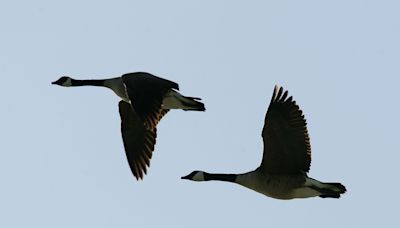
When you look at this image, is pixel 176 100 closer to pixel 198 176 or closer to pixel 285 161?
pixel 198 176

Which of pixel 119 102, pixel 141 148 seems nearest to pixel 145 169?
pixel 141 148

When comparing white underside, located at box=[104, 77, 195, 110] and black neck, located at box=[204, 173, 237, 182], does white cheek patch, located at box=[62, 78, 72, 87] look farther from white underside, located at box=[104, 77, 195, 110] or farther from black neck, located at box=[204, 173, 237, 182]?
black neck, located at box=[204, 173, 237, 182]

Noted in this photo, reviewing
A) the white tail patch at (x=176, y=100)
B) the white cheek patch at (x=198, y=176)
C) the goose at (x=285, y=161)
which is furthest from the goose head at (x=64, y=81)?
the goose at (x=285, y=161)

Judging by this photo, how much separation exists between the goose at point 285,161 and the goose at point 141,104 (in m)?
1.62

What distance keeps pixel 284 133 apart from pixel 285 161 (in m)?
0.58

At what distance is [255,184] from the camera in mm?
14508

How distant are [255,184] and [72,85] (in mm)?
5253

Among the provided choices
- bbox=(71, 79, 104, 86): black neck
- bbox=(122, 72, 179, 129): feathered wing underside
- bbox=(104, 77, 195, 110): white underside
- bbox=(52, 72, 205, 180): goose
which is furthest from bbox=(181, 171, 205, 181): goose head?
bbox=(71, 79, 104, 86): black neck

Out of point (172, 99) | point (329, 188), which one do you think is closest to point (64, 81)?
point (172, 99)

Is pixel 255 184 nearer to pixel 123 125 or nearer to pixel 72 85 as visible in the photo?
pixel 123 125

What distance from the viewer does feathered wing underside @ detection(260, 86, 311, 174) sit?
13961 millimetres

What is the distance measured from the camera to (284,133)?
14055 millimetres

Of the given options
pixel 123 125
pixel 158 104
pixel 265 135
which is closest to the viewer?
pixel 265 135

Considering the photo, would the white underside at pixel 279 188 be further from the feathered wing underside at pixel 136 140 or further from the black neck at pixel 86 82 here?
the black neck at pixel 86 82
